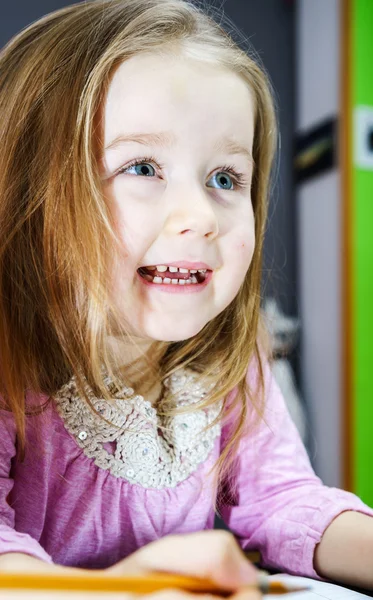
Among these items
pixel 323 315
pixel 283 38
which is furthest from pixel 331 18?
pixel 323 315

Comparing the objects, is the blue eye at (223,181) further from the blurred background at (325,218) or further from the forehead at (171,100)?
the blurred background at (325,218)

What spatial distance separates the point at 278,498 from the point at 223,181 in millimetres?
292

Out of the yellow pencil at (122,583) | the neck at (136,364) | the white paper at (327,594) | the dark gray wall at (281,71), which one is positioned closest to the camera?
the yellow pencil at (122,583)

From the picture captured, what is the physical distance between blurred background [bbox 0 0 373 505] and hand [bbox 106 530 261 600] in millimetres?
1262

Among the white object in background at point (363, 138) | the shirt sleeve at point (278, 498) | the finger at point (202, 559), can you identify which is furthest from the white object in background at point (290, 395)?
the finger at point (202, 559)

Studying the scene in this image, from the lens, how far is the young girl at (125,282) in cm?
44

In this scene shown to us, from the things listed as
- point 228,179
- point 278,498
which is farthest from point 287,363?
point 228,179

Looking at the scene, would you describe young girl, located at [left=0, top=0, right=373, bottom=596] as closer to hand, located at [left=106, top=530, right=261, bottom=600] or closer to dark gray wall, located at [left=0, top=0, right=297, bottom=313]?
hand, located at [left=106, top=530, right=261, bottom=600]

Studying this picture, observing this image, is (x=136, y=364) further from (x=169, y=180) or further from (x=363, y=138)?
(x=363, y=138)

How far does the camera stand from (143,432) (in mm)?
528

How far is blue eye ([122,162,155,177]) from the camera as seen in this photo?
44 centimetres

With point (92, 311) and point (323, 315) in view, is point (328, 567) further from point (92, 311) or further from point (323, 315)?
point (323, 315)

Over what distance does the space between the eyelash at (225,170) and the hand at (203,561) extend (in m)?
0.25

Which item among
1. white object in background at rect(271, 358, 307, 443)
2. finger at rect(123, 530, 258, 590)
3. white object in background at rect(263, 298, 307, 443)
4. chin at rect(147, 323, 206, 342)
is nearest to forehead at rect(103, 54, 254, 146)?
chin at rect(147, 323, 206, 342)
